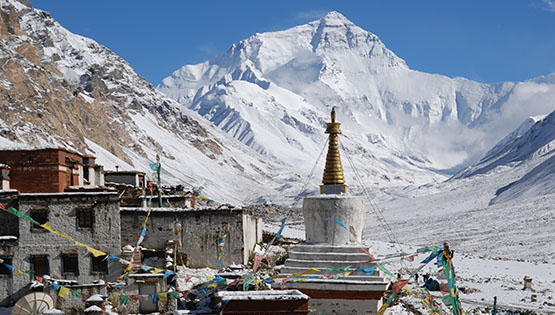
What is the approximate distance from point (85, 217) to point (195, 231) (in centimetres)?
473

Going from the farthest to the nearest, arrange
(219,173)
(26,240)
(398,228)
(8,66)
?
(219,173)
(8,66)
(398,228)
(26,240)

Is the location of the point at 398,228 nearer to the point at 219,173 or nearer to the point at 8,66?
the point at 8,66

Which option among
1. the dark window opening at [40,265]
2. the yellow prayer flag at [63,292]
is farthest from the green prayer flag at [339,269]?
the dark window opening at [40,265]

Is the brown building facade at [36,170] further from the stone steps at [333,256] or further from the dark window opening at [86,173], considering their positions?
the stone steps at [333,256]

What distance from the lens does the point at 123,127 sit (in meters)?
168

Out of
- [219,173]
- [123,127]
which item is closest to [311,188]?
[219,173]

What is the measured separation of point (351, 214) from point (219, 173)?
162 meters

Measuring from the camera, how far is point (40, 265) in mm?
23062

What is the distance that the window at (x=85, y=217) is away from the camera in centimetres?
2328

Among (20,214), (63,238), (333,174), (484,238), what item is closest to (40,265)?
(63,238)

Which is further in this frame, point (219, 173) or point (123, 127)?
point (219, 173)

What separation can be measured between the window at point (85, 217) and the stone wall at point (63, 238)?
0.11 meters

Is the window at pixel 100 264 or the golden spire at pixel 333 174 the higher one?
the golden spire at pixel 333 174

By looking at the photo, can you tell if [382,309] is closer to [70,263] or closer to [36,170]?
[70,263]
